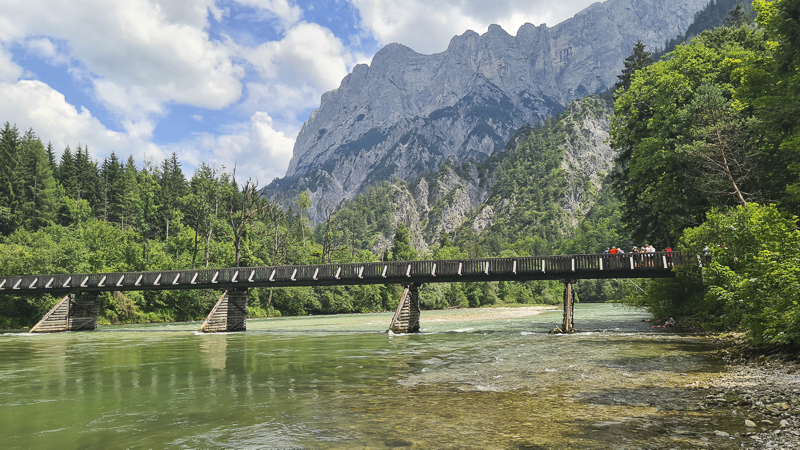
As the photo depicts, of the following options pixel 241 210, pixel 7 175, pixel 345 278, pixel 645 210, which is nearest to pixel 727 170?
pixel 645 210

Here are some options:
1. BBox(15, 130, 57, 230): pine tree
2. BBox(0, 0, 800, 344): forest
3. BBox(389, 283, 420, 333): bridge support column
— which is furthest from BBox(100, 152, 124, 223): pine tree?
BBox(389, 283, 420, 333): bridge support column

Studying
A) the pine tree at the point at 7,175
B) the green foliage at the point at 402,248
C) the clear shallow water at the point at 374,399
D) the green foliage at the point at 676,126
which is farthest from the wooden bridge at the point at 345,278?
the green foliage at the point at 402,248

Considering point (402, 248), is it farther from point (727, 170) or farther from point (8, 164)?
point (727, 170)

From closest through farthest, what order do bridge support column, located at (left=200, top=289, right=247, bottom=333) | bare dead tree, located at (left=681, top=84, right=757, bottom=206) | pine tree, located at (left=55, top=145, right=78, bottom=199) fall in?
bare dead tree, located at (left=681, top=84, right=757, bottom=206) < bridge support column, located at (left=200, top=289, right=247, bottom=333) < pine tree, located at (left=55, top=145, right=78, bottom=199)

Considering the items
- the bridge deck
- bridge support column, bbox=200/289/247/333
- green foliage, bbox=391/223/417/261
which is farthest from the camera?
green foliage, bbox=391/223/417/261

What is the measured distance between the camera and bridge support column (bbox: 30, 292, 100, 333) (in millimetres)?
45531

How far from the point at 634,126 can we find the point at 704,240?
60.9 ft

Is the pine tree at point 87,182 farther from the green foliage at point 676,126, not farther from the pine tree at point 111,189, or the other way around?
the green foliage at point 676,126

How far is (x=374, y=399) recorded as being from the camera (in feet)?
40.5

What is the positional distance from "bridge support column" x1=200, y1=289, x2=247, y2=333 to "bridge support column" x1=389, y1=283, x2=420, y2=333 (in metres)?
16.2

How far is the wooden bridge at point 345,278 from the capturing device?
3312 centimetres

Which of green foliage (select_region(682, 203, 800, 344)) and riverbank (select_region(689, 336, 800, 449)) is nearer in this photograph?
riverbank (select_region(689, 336, 800, 449))

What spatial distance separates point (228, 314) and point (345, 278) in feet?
39.8

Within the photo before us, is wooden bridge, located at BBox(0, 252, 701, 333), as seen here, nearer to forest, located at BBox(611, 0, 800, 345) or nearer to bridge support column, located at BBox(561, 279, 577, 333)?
bridge support column, located at BBox(561, 279, 577, 333)
